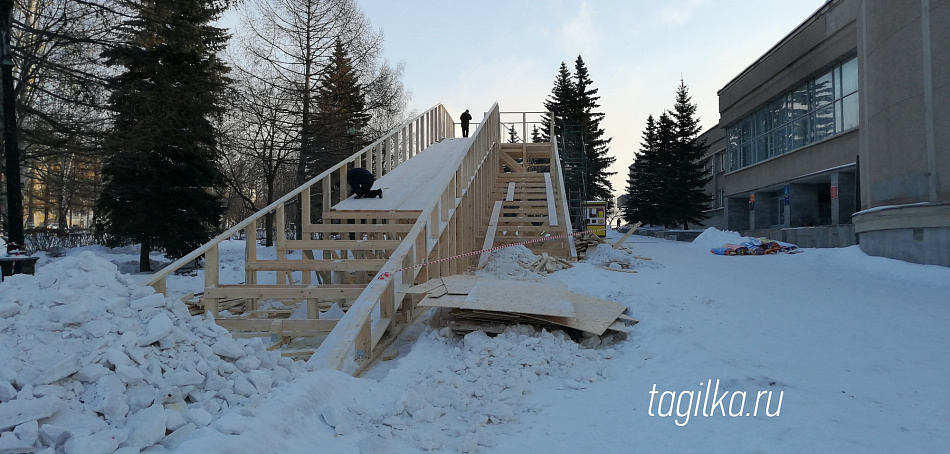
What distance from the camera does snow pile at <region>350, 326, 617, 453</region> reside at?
340 centimetres

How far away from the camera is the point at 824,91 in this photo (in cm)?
2166

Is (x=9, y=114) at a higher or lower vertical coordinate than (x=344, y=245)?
higher

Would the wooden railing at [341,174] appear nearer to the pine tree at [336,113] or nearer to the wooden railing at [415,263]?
the wooden railing at [415,263]

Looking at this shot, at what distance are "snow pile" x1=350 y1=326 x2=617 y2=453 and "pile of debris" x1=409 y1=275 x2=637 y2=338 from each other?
162 mm

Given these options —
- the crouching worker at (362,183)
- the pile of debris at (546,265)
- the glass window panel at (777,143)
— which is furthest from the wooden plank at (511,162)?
the glass window panel at (777,143)

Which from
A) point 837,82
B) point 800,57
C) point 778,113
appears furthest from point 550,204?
point 778,113

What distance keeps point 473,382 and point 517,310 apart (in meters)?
1.19

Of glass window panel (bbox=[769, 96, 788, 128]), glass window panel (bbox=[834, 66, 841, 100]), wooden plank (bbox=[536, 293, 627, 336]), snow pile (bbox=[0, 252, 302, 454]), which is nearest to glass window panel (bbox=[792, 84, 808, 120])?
glass window panel (bbox=[769, 96, 788, 128])

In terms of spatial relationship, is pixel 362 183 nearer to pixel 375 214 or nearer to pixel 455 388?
pixel 375 214

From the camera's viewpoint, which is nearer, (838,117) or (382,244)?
(382,244)

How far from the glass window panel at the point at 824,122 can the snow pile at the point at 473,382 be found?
825 inches

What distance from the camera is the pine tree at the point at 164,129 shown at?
39.4 ft

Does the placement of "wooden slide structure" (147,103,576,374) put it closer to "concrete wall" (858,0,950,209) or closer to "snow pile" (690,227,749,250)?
"snow pile" (690,227,749,250)

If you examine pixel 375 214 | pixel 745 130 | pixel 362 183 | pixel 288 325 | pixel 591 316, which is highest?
pixel 745 130
